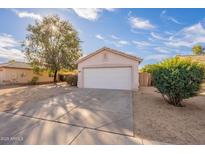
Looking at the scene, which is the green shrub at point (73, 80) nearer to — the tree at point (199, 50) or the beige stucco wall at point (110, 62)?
the beige stucco wall at point (110, 62)

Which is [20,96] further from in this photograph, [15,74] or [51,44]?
[15,74]

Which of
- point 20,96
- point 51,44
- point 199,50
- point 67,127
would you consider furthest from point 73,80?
point 199,50

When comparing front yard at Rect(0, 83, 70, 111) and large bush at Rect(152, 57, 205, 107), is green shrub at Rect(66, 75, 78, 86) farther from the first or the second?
large bush at Rect(152, 57, 205, 107)

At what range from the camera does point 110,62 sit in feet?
40.3

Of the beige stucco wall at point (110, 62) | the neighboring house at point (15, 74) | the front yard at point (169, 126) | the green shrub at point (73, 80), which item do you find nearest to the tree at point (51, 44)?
the neighboring house at point (15, 74)

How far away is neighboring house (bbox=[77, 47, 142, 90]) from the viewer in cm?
1159

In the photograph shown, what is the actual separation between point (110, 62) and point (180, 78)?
23.0 ft

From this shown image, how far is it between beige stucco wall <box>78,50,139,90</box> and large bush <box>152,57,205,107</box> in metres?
4.74

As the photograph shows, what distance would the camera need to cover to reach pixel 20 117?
4.71 metres

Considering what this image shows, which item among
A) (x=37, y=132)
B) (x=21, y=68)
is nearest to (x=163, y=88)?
(x=37, y=132)

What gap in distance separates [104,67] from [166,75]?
6.74 meters
